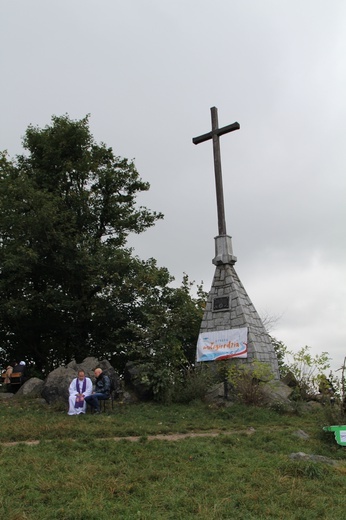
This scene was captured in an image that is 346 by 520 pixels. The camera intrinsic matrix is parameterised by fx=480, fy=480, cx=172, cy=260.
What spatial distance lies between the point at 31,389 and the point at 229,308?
5.84 m

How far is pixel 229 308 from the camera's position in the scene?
1374 cm

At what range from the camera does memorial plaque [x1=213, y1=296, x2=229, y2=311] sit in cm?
1382

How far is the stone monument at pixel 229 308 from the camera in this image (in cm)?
1315

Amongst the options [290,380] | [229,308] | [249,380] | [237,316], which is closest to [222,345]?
[237,316]

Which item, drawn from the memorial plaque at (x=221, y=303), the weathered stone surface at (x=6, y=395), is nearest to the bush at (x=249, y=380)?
the memorial plaque at (x=221, y=303)

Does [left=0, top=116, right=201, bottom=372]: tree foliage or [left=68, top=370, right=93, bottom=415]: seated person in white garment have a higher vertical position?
[left=0, top=116, right=201, bottom=372]: tree foliage

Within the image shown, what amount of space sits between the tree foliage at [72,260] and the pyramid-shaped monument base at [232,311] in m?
1.23

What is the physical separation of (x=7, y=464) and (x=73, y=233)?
1312cm

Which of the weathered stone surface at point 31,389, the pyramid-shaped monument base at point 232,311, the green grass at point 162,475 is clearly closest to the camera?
the green grass at point 162,475

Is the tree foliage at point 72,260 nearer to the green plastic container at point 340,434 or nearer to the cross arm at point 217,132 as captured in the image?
the cross arm at point 217,132

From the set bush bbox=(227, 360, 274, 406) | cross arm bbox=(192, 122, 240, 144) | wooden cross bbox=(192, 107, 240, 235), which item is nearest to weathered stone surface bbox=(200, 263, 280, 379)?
bush bbox=(227, 360, 274, 406)

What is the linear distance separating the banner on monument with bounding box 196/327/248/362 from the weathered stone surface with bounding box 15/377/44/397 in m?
4.43

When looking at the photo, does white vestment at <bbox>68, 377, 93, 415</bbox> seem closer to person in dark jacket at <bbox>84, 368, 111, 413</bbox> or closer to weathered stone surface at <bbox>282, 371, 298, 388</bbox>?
person in dark jacket at <bbox>84, 368, 111, 413</bbox>

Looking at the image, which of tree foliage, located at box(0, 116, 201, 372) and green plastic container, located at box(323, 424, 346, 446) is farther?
tree foliage, located at box(0, 116, 201, 372)
